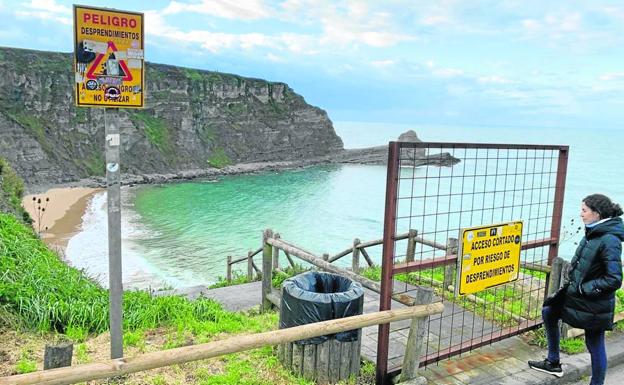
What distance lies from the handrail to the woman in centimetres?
120

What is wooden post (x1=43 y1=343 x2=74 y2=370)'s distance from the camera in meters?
3.38

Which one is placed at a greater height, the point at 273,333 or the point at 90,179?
the point at 273,333

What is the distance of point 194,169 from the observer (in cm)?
8038

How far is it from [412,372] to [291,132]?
95.9 metres

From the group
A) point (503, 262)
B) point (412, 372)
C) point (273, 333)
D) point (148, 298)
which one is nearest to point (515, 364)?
point (503, 262)

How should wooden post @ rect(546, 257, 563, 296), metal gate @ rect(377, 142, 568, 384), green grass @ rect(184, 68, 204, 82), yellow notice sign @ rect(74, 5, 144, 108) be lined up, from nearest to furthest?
yellow notice sign @ rect(74, 5, 144, 108) < metal gate @ rect(377, 142, 568, 384) < wooden post @ rect(546, 257, 563, 296) < green grass @ rect(184, 68, 204, 82)

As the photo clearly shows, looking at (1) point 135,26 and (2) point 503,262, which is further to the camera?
(2) point 503,262

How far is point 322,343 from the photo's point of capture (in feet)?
14.5

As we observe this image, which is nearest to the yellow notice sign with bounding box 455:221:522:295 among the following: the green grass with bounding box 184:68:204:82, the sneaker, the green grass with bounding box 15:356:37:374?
the sneaker

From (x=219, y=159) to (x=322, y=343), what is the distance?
276ft

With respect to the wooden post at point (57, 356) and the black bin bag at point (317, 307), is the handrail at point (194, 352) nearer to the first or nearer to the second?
the wooden post at point (57, 356)

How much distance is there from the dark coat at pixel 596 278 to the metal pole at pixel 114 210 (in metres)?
3.90

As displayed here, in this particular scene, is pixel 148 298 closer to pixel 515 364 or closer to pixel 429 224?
pixel 515 364

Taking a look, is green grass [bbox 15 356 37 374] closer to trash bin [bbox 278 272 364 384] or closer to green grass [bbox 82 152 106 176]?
trash bin [bbox 278 272 364 384]
